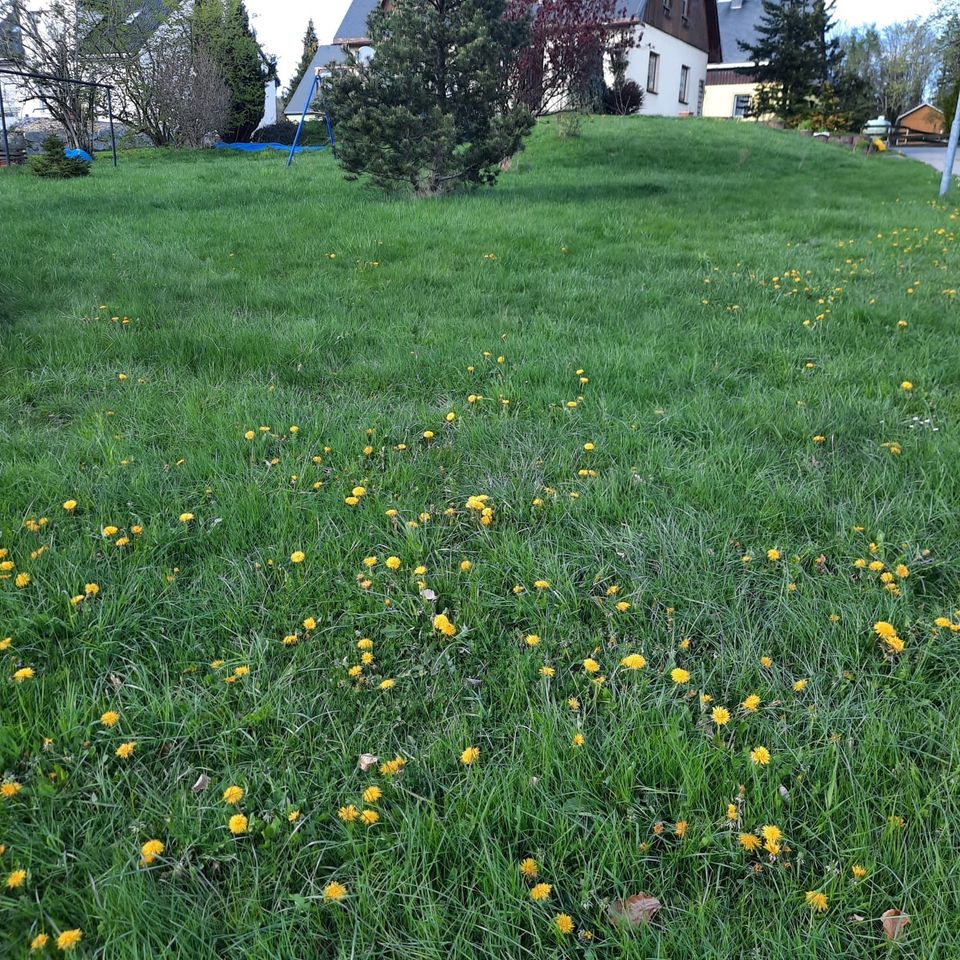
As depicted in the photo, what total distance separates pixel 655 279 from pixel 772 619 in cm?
448

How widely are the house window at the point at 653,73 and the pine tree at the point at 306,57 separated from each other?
21.5 metres

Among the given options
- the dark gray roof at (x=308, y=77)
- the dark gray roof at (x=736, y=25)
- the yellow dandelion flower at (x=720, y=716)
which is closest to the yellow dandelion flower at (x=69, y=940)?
the yellow dandelion flower at (x=720, y=716)

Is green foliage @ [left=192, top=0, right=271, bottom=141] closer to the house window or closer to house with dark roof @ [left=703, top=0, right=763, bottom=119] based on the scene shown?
the house window

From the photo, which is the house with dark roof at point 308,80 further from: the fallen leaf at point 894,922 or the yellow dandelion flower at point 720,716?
the fallen leaf at point 894,922

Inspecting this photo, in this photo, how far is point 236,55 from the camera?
86.2 ft

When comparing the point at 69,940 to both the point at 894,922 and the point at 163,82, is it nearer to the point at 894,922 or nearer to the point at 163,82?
the point at 894,922

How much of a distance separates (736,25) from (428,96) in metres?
40.6

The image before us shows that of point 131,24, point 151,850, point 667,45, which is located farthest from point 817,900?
point 667,45

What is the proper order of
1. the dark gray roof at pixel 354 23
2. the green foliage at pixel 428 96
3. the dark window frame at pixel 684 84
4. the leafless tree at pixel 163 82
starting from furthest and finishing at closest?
the dark window frame at pixel 684 84 < the dark gray roof at pixel 354 23 < the leafless tree at pixel 163 82 < the green foliage at pixel 428 96

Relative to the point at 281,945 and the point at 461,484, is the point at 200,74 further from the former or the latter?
the point at 281,945

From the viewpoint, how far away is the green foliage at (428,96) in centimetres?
945

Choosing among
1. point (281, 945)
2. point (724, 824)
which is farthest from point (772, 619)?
point (281, 945)

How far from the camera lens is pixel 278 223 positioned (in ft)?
26.6

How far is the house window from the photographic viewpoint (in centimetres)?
2961
